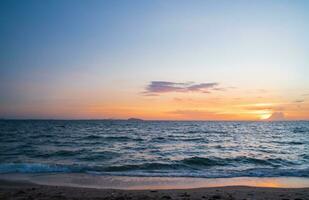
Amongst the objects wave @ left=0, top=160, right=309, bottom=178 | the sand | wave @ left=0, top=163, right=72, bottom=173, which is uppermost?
the sand

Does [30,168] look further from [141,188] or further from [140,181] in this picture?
[141,188]

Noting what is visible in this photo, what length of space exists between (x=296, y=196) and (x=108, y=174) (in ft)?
32.3

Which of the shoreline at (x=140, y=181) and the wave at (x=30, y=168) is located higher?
the wave at (x=30, y=168)

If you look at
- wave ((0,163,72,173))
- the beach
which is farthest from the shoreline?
wave ((0,163,72,173))

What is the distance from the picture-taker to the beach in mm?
10773

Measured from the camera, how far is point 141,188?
43.5 feet

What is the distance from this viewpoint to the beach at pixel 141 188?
10.8 meters

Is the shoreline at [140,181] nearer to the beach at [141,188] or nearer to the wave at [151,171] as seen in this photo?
the beach at [141,188]

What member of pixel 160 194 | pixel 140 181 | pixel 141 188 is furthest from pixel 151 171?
pixel 160 194

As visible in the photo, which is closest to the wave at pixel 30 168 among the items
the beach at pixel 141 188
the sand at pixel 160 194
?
the beach at pixel 141 188

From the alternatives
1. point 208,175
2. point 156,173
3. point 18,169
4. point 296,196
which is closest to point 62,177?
point 18,169

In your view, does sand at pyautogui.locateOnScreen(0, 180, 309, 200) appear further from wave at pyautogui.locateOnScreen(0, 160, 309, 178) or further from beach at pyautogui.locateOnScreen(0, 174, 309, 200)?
wave at pyautogui.locateOnScreen(0, 160, 309, 178)

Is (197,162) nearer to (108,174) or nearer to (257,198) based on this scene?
(108,174)

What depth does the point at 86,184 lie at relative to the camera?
1414cm
